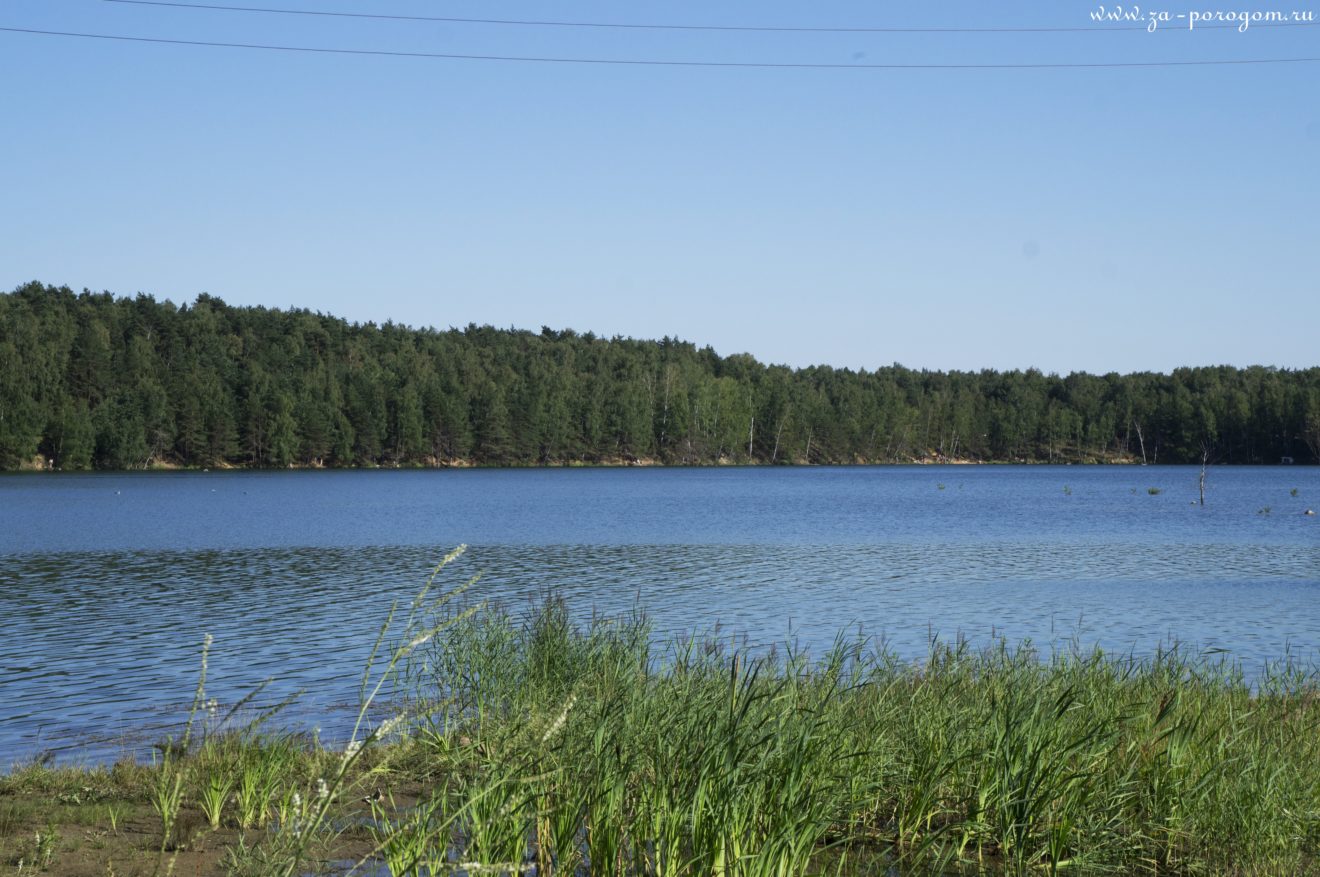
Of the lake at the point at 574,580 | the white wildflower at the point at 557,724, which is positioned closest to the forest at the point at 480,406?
the lake at the point at 574,580

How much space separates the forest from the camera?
117250mm

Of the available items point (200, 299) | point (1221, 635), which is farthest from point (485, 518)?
point (200, 299)

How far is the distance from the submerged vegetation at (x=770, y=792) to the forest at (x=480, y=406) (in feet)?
362

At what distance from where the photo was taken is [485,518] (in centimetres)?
5494

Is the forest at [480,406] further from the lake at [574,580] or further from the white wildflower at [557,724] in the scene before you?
the white wildflower at [557,724]

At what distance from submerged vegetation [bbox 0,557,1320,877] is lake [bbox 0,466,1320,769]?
3.48 m

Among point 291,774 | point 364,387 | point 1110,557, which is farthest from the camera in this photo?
point 364,387

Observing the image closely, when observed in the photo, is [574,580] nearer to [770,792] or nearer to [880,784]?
[880,784]

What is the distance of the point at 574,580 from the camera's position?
2898cm

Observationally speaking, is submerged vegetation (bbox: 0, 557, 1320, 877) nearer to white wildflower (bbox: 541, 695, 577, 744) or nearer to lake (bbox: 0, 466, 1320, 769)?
white wildflower (bbox: 541, 695, 577, 744)

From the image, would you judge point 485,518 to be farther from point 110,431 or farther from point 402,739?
point 110,431

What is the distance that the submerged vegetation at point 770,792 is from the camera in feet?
18.3

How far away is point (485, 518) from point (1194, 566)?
32.1 metres

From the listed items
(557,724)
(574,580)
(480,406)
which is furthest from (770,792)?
(480,406)
